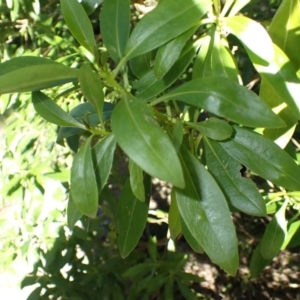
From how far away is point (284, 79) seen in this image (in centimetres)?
69

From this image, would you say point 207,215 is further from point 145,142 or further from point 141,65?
point 141,65

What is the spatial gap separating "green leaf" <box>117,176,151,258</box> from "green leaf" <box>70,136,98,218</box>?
0.59ft

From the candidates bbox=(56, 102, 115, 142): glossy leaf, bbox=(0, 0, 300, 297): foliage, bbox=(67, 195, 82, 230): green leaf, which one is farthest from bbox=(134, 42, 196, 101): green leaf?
bbox=(67, 195, 82, 230): green leaf

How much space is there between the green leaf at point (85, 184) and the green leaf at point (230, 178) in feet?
0.70

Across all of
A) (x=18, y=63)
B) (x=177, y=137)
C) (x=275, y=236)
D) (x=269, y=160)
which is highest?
(x=18, y=63)

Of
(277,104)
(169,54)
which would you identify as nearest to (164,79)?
(169,54)

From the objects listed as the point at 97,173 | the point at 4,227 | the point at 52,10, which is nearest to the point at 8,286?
the point at 4,227

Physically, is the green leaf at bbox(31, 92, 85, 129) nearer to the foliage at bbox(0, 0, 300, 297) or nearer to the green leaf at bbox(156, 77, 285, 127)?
the foliage at bbox(0, 0, 300, 297)

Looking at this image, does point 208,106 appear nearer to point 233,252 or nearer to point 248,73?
point 233,252

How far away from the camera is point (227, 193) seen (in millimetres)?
802

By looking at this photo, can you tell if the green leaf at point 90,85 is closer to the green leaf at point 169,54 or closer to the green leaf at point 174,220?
the green leaf at point 169,54

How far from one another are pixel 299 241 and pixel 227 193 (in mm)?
577

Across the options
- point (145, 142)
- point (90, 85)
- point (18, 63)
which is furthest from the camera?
point (18, 63)

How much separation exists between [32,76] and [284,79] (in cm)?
33
